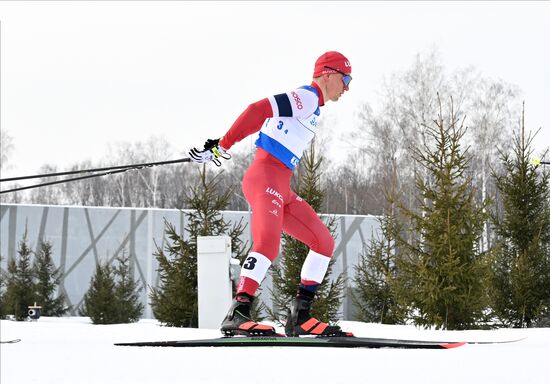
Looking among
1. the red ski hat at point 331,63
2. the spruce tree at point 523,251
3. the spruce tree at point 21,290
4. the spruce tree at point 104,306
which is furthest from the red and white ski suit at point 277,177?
the spruce tree at point 21,290

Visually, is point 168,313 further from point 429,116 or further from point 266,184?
point 429,116

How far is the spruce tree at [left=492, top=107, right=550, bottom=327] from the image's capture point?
10148mm

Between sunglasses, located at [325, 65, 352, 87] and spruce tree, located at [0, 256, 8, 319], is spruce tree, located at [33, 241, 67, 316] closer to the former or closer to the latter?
spruce tree, located at [0, 256, 8, 319]

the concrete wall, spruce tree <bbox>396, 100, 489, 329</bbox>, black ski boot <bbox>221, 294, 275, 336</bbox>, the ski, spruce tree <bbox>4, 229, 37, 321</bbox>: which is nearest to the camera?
the ski

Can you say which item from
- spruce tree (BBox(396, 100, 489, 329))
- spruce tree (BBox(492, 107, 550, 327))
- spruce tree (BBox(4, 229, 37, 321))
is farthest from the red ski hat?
spruce tree (BBox(4, 229, 37, 321))

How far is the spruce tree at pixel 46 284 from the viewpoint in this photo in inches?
758

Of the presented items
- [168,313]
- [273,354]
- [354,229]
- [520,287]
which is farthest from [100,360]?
[354,229]

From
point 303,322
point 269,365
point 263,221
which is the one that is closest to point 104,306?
point 303,322

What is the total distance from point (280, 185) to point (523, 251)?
7.61 meters

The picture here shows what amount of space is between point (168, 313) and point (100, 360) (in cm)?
726

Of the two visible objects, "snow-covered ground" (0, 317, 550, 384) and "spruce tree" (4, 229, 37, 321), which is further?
"spruce tree" (4, 229, 37, 321)

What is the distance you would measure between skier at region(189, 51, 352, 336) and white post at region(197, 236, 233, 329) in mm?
4017

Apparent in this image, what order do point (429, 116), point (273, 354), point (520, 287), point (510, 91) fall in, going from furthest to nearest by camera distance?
1. point (510, 91)
2. point (429, 116)
3. point (520, 287)
4. point (273, 354)

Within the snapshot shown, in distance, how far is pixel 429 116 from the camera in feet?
89.2
